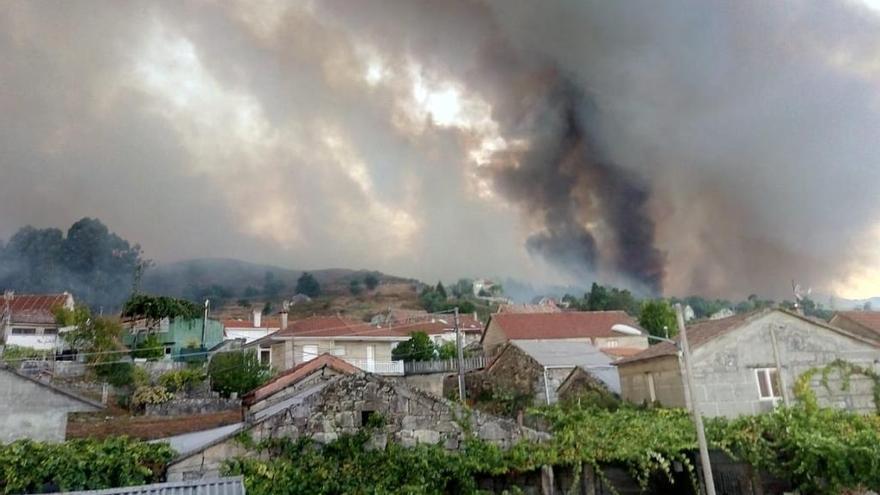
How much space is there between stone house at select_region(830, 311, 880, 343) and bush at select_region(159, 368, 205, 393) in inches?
1418

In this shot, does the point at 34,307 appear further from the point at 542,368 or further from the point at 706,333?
the point at 706,333

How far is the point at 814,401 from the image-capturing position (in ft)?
58.5

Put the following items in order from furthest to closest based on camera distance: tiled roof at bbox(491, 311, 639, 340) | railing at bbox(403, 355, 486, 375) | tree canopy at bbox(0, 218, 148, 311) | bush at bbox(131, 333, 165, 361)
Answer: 1. tree canopy at bbox(0, 218, 148, 311)
2. tiled roof at bbox(491, 311, 639, 340)
3. railing at bbox(403, 355, 486, 375)
4. bush at bbox(131, 333, 165, 361)

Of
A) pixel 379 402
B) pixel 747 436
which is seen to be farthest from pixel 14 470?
pixel 747 436

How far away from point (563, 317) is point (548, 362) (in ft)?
72.0

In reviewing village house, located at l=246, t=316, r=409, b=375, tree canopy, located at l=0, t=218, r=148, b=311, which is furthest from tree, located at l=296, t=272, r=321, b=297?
village house, located at l=246, t=316, r=409, b=375

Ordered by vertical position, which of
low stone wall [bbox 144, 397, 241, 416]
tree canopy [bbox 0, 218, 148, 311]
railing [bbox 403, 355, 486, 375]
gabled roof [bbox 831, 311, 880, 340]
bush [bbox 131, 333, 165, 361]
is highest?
tree canopy [bbox 0, 218, 148, 311]

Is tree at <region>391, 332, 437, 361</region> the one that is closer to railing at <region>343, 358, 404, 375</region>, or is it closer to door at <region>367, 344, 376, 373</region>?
railing at <region>343, 358, 404, 375</region>

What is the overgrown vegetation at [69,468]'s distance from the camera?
9531 millimetres

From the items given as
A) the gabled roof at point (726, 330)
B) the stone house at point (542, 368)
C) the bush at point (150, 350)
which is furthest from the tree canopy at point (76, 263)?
the gabled roof at point (726, 330)

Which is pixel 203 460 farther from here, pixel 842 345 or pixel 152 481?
pixel 842 345

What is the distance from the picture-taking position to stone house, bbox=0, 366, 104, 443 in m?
15.0

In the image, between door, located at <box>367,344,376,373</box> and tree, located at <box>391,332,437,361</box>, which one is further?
tree, located at <box>391,332,437,361</box>

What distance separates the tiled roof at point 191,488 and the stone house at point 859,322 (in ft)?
98.6
